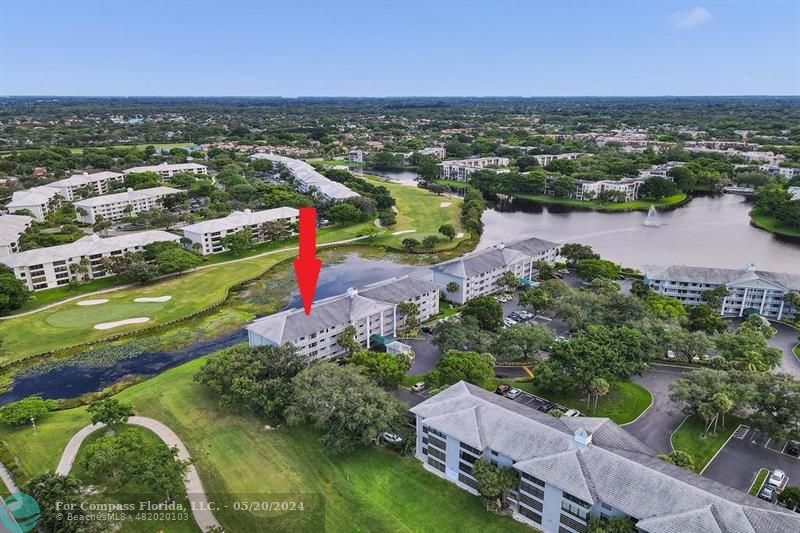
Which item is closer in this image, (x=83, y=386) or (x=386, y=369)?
(x=386, y=369)

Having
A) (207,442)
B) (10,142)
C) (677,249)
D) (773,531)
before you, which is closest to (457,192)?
(677,249)

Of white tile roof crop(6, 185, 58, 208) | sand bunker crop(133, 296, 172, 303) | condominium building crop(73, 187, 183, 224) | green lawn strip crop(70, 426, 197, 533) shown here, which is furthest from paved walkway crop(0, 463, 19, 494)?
white tile roof crop(6, 185, 58, 208)

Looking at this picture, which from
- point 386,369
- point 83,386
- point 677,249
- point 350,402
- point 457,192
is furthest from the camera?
point 457,192

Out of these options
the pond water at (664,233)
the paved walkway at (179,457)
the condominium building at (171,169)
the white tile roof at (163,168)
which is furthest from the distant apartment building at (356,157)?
the paved walkway at (179,457)

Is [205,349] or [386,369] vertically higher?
[386,369]

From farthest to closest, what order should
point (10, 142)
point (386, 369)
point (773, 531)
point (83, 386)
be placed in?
point (10, 142)
point (83, 386)
point (386, 369)
point (773, 531)

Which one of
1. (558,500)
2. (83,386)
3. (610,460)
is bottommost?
(83,386)

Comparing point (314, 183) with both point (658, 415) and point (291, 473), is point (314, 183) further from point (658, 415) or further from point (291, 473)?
point (658, 415)

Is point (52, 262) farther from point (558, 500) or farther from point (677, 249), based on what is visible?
point (677, 249)
